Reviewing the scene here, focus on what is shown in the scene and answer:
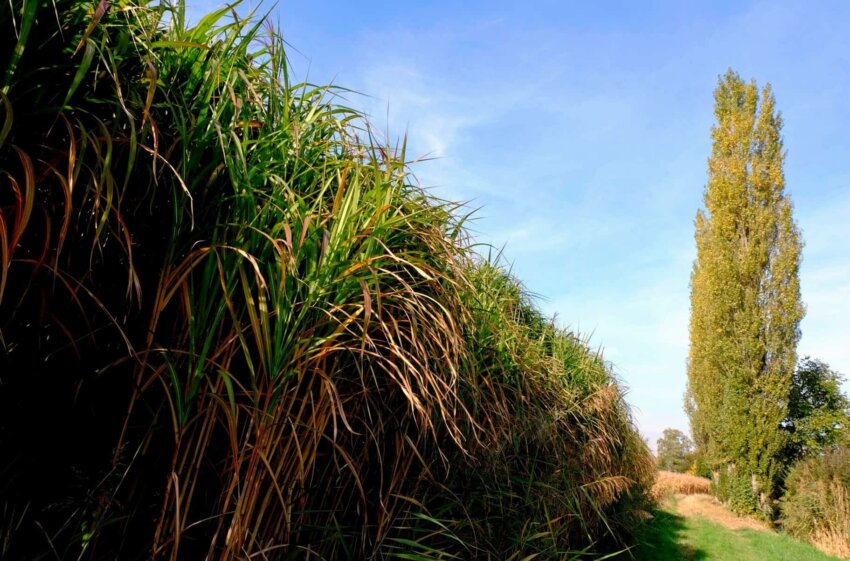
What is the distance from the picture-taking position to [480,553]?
230 centimetres

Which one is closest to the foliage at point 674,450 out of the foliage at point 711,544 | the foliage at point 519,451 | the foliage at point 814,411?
the foliage at point 814,411

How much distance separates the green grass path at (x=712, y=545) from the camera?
816cm

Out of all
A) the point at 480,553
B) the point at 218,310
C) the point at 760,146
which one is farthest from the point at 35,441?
the point at 760,146

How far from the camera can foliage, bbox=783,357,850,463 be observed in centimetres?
1534

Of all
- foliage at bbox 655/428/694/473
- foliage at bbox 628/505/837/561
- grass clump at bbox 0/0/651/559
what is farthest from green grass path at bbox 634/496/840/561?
foliage at bbox 655/428/694/473

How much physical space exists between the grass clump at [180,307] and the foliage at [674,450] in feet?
121

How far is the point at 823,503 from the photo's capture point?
38.4 ft

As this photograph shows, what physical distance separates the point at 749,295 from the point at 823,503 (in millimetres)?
5806

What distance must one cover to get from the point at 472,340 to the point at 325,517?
95 centimetres

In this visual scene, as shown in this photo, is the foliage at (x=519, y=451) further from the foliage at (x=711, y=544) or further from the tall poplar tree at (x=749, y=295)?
the tall poplar tree at (x=749, y=295)

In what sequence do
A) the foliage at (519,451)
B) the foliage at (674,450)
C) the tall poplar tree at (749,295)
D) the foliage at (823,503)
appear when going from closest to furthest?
the foliage at (519,451)
the foliage at (823,503)
the tall poplar tree at (749,295)
the foliage at (674,450)

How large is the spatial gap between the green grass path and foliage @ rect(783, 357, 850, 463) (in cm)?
468

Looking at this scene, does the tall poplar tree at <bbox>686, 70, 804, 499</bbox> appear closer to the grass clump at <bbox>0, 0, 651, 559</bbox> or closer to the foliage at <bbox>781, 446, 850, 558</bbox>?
the foliage at <bbox>781, 446, 850, 558</bbox>

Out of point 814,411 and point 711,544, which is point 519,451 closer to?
point 711,544
